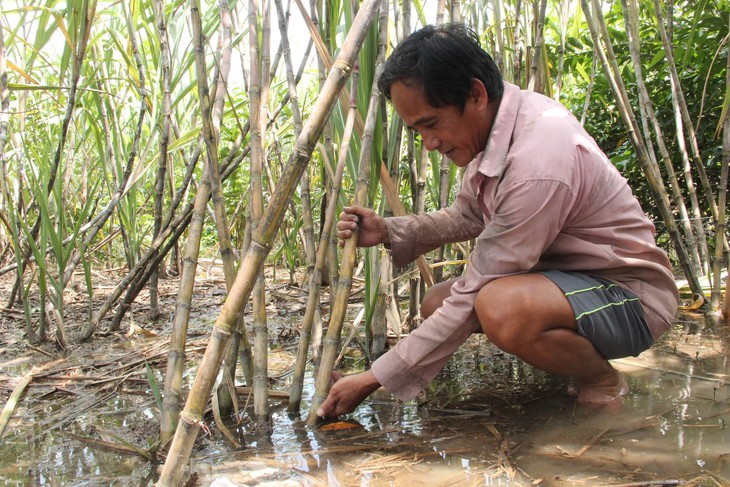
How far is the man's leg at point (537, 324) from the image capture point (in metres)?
1.27

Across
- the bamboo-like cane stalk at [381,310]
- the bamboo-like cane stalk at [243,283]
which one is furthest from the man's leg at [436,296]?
the bamboo-like cane stalk at [243,283]

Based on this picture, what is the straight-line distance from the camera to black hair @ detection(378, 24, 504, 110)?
122 cm

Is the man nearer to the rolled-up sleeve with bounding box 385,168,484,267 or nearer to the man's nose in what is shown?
the man's nose

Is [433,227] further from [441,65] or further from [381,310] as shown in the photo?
A: [441,65]

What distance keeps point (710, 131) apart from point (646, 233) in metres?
2.33

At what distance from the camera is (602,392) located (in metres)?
1.39

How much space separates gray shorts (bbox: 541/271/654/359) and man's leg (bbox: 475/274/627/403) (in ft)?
0.06

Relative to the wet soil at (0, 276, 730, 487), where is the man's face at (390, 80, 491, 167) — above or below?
above

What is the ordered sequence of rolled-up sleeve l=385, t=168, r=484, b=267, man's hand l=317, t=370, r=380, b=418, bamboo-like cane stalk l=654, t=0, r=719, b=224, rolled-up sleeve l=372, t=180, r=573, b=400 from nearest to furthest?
rolled-up sleeve l=372, t=180, r=573, b=400 → man's hand l=317, t=370, r=380, b=418 → rolled-up sleeve l=385, t=168, r=484, b=267 → bamboo-like cane stalk l=654, t=0, r=719, b=224

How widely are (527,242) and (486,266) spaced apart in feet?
0.37

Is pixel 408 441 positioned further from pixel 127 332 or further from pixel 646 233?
pixel 127 332

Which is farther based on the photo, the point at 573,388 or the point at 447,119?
the point at 573,388

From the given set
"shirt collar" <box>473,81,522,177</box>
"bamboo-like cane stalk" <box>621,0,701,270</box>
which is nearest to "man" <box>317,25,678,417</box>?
"shirt collar" <box>473,81,522,177</box>

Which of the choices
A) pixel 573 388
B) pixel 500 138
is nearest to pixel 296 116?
pixel 500 138
